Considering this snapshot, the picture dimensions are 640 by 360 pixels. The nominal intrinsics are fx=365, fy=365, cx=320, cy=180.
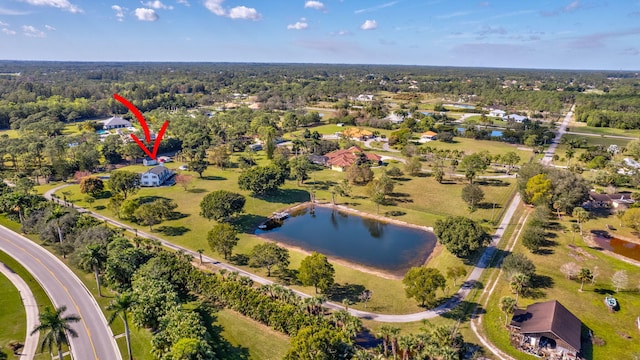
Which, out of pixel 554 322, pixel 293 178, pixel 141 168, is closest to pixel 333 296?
pixel 554 322

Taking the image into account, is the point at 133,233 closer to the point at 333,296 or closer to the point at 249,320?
the point at 249,320

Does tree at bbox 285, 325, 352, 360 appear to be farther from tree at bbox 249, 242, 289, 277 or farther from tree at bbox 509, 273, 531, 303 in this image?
tree at bbox 509, 273, 531, 303

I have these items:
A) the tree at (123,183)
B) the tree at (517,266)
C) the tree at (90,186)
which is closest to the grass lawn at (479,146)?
the tree at (517,266)

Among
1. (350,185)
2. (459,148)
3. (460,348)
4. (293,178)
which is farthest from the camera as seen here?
(459,148)

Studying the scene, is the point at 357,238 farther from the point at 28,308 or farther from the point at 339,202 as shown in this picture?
the point at 28,308

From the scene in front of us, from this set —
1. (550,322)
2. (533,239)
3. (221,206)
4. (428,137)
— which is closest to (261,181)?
(221,206)

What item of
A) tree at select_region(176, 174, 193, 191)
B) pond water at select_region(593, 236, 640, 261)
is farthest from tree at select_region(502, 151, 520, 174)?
tree at select_region(176, 174, 193, 191)

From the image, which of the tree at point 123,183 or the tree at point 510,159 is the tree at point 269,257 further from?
the tree at point 510,159
